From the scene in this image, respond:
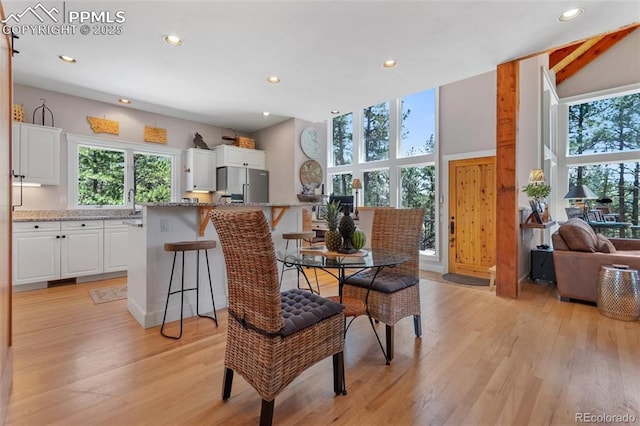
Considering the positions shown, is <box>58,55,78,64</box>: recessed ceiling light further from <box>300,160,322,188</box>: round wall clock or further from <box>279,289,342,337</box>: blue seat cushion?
<box>279,289,342,337</box>: blue seat cushion

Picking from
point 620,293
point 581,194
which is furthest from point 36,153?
point 581,194

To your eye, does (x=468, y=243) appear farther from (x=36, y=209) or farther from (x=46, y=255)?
(x=36, y=209)

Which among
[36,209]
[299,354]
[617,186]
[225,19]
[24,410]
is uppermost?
[225,19]

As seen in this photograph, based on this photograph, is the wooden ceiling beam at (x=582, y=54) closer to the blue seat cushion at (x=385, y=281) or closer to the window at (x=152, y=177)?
the blue seat cushion at (x=385, y=281)

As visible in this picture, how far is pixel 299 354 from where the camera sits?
1.52m

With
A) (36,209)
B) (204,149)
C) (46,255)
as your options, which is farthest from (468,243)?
(36,209)

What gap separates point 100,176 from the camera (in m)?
4.77

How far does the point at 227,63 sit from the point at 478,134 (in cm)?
404

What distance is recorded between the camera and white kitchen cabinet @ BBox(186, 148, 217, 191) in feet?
17.9

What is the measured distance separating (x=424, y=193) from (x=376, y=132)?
179 cm

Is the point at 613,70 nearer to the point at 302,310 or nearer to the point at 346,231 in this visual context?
the point at 346,231

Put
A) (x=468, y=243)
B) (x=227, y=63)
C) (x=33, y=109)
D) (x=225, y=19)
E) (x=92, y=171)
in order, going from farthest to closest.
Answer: (x=468, y=243) → (x=92, y=171) → (x=33, y=109) → (x=227, y=63) → (x=225, y=19)

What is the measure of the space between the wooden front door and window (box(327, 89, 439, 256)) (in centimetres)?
34

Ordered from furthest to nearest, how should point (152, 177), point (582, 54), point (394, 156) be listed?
1. point (582, 54)
2. point (394, 156)
3. point (152, 177)
